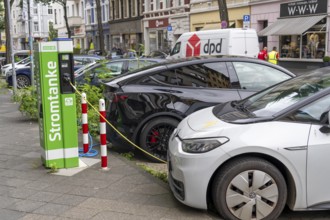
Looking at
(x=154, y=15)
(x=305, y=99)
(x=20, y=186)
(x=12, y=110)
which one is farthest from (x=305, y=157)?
(x=154, y=15)

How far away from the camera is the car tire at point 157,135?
6184 millimetres

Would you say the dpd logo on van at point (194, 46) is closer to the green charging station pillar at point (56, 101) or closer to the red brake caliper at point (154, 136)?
the red brake caliper at point (154, 136)

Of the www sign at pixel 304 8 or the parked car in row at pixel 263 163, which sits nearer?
the parked car in row at pixel 263 163

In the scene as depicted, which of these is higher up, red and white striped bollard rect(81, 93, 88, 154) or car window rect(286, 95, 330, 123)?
car window rect(286, 95, 330, 123)

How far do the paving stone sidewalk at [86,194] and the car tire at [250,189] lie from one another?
31cm

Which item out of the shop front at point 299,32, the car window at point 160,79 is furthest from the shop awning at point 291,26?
the car window at point 160,79

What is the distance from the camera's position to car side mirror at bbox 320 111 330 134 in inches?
152

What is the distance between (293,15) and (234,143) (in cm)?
2244

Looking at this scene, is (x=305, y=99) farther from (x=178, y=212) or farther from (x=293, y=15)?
(x=293, y=15)

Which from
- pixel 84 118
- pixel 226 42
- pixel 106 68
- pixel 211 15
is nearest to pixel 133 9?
pixel 211 15

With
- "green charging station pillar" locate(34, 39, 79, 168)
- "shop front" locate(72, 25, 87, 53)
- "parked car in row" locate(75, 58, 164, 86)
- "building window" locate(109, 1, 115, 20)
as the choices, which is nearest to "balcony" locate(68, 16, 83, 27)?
"shop front" locate(72, 25, 87, 53)

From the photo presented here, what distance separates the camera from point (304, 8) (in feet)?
77.6

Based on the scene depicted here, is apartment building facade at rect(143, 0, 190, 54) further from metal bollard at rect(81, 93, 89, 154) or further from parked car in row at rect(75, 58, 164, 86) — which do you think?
metal bollard at rect(81, 93, 89, 154)

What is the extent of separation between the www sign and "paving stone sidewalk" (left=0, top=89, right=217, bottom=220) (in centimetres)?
1925
